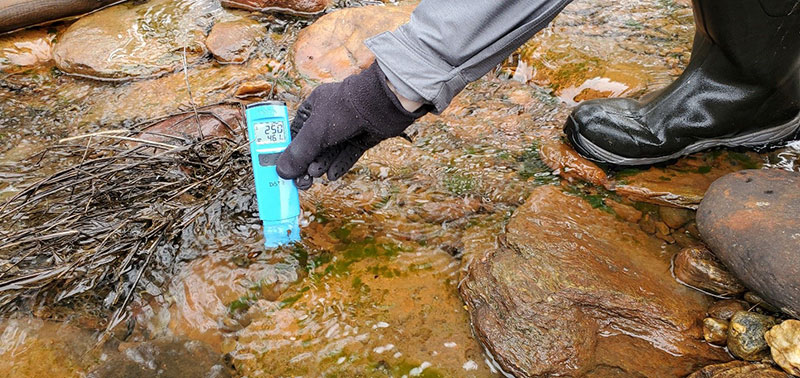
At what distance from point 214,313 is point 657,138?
237 cm

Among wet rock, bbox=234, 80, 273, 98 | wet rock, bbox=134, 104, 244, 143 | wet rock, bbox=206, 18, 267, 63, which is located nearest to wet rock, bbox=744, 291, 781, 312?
wet rock, bbox=134, 104, 244, 143

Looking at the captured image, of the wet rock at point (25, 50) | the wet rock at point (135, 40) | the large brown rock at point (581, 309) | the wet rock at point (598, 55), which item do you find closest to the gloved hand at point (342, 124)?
the large brown rock at point (581, 309)

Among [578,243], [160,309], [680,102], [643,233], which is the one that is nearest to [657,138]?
[680,102]

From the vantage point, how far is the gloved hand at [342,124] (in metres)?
1.86

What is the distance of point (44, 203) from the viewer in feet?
8.66

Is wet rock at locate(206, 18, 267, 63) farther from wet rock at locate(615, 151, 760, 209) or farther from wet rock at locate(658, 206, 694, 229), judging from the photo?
wet rock at locate(658, 206, 694, 229)

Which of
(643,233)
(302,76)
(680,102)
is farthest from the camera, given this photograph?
(302,76)

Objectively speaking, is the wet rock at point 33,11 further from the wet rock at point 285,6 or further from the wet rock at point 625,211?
the wet rock at point 625,211

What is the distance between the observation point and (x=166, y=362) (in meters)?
2.02

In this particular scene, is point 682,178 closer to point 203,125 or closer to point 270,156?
point 270,156

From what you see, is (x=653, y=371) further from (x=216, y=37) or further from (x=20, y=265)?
(x=216, y=37)

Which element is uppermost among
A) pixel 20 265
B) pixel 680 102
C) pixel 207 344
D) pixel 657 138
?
pixel 680 102

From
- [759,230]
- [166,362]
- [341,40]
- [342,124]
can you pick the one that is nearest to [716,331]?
[759,230]

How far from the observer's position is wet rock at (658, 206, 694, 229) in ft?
8.01
